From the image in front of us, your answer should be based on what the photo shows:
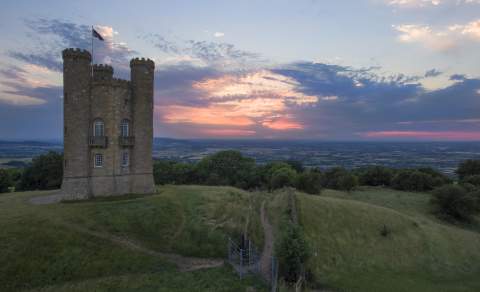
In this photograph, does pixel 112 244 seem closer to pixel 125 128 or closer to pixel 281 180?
pixel 125 128

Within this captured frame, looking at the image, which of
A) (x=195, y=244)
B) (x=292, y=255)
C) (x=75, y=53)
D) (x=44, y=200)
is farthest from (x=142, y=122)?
(x=292, y=255)

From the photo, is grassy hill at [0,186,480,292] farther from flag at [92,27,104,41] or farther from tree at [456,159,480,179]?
tree at [456,159,480,179]

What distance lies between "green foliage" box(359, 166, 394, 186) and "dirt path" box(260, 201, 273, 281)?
52.6 metres

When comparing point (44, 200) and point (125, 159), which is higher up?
point (125, 159)

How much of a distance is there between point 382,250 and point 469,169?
69.9 metres

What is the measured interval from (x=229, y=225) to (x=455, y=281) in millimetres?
23814

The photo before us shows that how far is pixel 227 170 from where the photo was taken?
84.9 meters

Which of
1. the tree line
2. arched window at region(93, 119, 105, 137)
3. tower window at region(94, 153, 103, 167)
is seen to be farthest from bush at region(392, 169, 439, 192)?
arched window at region(93, 119, 105, 137)

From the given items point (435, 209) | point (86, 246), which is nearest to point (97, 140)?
point (86, 246)

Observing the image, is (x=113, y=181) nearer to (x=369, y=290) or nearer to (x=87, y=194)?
(x=87, y=194)

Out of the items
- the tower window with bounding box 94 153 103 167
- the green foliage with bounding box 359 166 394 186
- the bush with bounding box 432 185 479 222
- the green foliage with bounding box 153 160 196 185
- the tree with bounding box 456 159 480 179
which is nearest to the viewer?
the tower window with bounding box 94 153 103 167

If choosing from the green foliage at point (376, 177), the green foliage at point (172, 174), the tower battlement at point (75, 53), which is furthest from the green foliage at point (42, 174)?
the green foliage at point (376, 177)

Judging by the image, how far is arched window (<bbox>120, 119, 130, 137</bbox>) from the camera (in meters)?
36.3

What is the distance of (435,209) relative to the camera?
5322 cm
